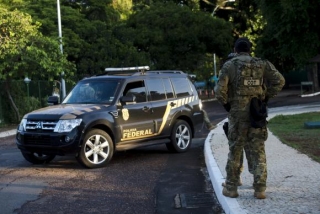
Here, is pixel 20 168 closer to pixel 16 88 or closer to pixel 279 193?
pixel 279 193

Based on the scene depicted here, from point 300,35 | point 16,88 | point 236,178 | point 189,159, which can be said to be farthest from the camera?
point 300,35

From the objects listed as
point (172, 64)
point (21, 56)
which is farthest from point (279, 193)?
point (172, 64)

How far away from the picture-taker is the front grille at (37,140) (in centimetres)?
1003

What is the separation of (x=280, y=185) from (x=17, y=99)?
18612 millimetres

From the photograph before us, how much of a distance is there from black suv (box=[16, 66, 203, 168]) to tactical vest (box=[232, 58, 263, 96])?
14.2 feet

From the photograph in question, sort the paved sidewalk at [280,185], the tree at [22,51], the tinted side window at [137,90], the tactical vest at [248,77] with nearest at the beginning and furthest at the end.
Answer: the paved sidewalk at [280,185], the tactical vest at [248,77], the tinted side window at [137,90], the tree at [22,51]

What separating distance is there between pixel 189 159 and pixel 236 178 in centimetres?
463

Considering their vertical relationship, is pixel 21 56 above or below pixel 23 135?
above

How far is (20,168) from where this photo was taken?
10664mm

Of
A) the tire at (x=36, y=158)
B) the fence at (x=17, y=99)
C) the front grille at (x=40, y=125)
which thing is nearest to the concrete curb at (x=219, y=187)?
the front grille at (x=40, y=125)

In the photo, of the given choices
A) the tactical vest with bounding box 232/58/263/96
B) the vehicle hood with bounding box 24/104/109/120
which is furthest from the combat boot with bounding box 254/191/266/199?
the vehicle hood with bounding box 24/104/109/120

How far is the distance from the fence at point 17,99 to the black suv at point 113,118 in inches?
478

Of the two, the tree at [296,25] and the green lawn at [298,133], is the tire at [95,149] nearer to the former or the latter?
the green lawn at [298,133]

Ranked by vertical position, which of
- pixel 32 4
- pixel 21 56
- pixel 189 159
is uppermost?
pixel 32 4
